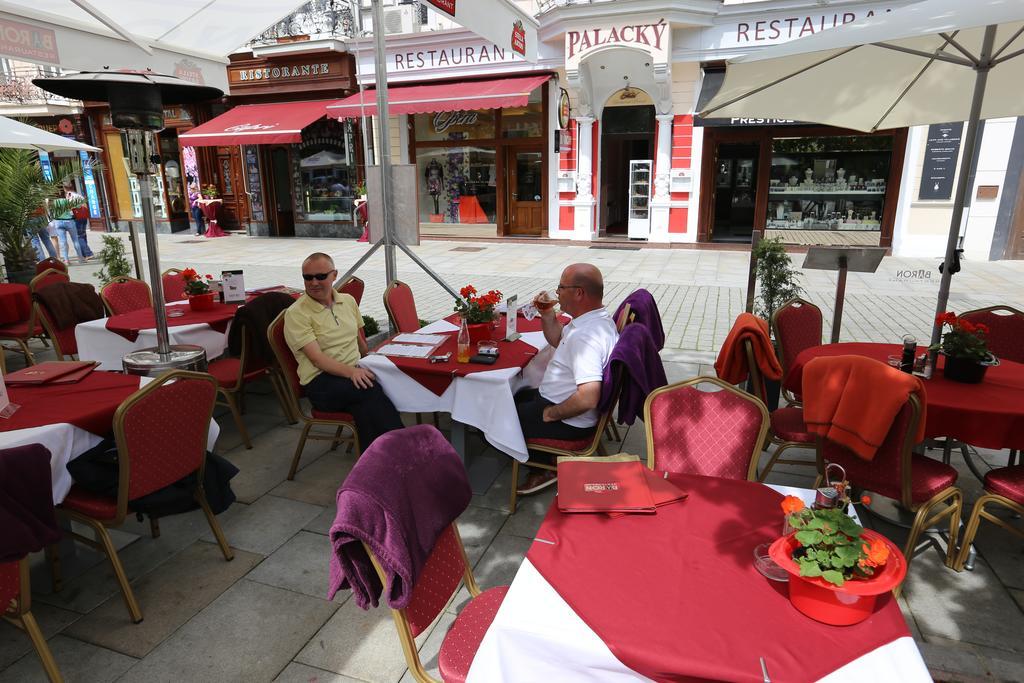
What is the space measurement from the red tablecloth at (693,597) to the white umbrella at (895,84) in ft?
8.89

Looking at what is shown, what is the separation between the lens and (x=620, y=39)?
12414mm

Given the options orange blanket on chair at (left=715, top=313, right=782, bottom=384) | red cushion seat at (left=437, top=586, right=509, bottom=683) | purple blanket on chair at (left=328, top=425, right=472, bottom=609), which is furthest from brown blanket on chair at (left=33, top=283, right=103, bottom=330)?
orange blanket on chair at (left=715, top=313, right=782, bottom=384)

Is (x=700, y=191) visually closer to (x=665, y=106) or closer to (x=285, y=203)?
(x=665, y=106)

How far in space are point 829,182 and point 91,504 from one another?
47.8 feet

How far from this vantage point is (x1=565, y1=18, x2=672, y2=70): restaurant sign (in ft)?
40.0

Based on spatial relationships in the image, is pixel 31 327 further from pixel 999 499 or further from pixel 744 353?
pixel 999 499

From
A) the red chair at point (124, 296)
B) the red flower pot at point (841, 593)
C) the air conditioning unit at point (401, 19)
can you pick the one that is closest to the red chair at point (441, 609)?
the red flower pot at point (841, 593)

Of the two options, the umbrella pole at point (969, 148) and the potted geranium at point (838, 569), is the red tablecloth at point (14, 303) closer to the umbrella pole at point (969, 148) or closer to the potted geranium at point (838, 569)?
the potted geranium at point (838, 569)

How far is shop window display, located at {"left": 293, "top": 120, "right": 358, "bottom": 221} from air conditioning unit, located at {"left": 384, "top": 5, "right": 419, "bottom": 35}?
2.88m

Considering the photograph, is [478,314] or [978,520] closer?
[978,520]

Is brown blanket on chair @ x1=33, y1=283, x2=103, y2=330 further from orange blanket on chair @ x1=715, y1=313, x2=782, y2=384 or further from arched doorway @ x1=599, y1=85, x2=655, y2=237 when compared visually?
arched doorway @ x1=599, y1=85, x2=655, y2=237

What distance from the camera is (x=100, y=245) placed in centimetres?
1625

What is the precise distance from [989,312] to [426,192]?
46.5 ft

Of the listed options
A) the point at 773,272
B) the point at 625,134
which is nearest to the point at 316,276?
the point at 773,272
